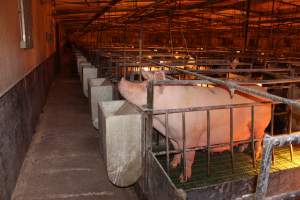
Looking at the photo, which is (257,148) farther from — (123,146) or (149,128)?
(123,146)

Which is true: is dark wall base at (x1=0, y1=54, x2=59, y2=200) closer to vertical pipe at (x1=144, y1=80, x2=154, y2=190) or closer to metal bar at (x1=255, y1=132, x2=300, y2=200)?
vertical pipe at (x1=144, y1=80, x2=154, y2=190)

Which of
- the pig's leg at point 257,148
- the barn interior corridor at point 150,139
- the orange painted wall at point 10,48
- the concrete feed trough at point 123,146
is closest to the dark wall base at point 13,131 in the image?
the barn interior corridor at point 150,139

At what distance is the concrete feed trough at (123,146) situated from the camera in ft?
7.58

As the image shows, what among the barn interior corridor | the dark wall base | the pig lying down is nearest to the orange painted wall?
the barn interior corridor

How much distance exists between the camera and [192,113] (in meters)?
3.00

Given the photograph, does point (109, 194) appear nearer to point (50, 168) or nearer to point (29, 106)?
point (50, 168)

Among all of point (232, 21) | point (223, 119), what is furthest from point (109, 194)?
point (232, 21)

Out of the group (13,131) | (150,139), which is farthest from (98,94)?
(150,139)

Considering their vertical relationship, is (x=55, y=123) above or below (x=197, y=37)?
below

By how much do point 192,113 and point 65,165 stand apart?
184cm

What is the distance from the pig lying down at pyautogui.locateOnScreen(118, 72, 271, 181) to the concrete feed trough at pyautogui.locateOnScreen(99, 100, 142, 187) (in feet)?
2.14

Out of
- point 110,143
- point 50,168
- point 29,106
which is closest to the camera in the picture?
point 110,143

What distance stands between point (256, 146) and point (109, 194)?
1864 millimetres

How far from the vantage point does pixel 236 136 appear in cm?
337
